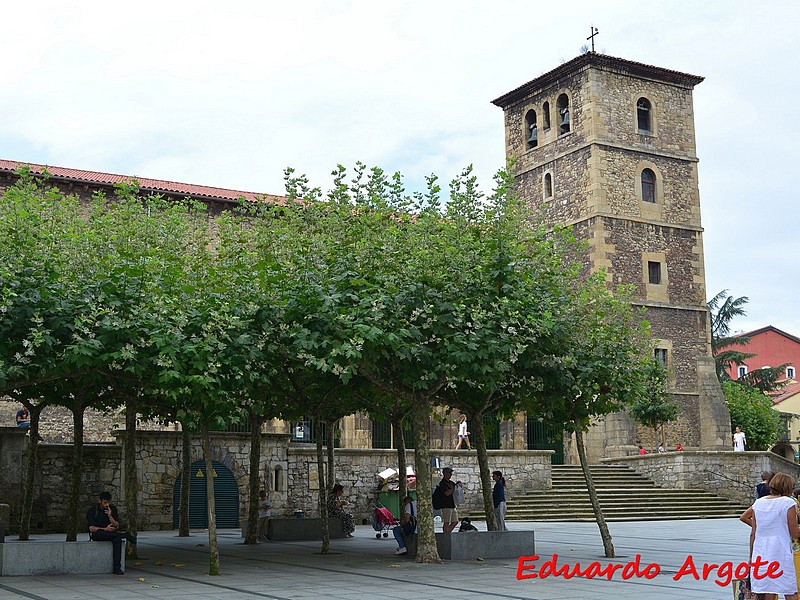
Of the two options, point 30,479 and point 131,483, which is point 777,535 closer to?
point 131,483

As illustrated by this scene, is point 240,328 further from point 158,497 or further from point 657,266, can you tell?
point 657,266

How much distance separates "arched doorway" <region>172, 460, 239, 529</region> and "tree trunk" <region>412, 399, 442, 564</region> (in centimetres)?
1235

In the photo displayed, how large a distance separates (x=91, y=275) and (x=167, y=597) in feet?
16.8

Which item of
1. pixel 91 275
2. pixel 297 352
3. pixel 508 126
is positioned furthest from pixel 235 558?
pixel 508 126

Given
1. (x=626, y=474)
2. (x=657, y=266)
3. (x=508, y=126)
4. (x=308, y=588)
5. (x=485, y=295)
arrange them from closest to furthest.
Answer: (x=308, y=588) < (x=485, y=295) < (x=626, y=474) < (x=657, y=266) < (x=508, y=126)

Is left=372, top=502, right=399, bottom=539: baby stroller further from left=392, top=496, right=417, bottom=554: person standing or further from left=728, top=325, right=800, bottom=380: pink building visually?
left=728, top=325, right=800, bottom=380: pink building

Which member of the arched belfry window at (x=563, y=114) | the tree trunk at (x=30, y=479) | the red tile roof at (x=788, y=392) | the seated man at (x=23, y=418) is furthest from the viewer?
the red tile roof at (x=788, y=392)

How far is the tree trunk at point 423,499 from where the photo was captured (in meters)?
17.7

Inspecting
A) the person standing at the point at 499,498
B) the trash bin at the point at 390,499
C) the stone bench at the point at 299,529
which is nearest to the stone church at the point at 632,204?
the trash bin at the point at 390,499

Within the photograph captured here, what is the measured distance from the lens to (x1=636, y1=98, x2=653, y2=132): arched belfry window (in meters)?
46.2

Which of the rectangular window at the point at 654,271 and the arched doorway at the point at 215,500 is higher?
the rectangular window at the point at 654,271

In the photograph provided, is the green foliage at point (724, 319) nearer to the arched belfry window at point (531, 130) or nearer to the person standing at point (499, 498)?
the arched belfry window at point (531, 130)

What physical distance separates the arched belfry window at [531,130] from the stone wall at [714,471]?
16.3 m

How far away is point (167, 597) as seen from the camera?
13562 millimetres
